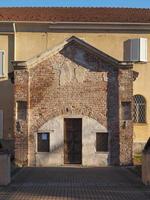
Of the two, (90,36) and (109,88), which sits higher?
(90,36)

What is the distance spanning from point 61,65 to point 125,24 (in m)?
8.09

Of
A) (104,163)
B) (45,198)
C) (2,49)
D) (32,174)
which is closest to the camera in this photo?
(45,198)

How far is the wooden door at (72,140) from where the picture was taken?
3416 centimetres

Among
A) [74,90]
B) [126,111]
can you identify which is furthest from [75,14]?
[126,111]

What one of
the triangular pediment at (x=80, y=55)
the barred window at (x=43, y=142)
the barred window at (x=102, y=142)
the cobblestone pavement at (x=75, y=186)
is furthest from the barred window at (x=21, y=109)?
the cobblestone pavement at (x=75, y=186)

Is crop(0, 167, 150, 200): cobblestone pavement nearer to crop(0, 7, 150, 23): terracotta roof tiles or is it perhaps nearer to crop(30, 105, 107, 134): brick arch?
crop(30, 105, 107, 134): brick arch

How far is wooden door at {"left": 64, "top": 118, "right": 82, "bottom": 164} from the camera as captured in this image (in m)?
34.2

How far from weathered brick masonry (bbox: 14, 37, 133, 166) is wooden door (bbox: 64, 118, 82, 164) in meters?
0.51

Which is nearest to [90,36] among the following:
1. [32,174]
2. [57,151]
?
[57,151]

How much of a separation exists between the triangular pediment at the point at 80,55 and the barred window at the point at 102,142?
12.0 ft

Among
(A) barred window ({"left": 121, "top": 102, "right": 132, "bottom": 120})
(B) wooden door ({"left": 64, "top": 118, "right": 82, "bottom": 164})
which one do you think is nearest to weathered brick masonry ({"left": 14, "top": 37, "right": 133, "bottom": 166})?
(A) barred window ({"left": 121, "top": 102, "right": 132, "bottom": 120})

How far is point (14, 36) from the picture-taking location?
1619 inches

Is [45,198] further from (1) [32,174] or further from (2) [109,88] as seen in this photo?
(2) [109,88]

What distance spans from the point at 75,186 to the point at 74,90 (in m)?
13.3
